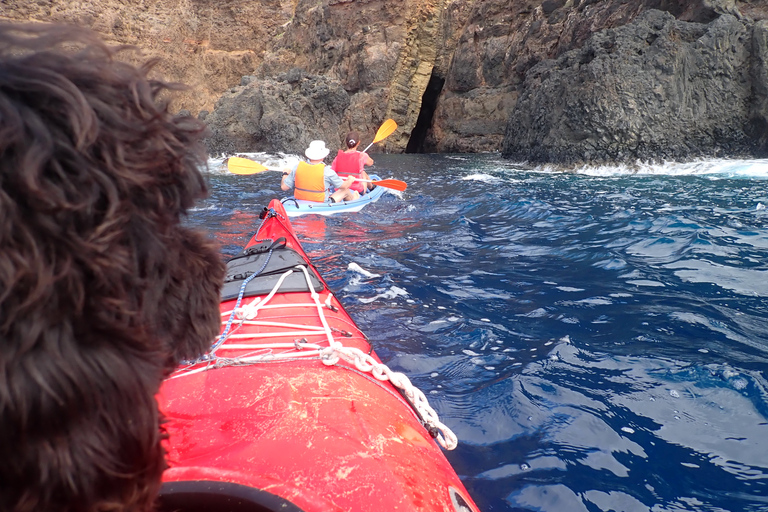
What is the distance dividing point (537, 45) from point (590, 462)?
15492mm

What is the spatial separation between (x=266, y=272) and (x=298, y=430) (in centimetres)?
130

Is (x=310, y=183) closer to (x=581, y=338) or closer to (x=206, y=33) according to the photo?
(x=581, y=338)

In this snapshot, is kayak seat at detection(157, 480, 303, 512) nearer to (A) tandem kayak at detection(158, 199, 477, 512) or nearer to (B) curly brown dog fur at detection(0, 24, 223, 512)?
(A) tandem kayak at detection(158, 199, 477, 512)

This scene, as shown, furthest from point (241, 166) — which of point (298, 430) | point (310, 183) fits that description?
point (298, 430)

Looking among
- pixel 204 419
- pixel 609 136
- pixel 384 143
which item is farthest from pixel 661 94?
pixel 384 143

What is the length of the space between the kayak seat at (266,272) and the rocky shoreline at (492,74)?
54.8 inches

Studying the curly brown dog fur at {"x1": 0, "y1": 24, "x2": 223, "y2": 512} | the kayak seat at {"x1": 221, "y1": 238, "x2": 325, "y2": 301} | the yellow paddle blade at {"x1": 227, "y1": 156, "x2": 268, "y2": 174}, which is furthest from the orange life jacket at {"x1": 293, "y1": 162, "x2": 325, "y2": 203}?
the curly brown dog fur at {"x1": 0, "y1": 24, "x2": 223, "y2": 512}

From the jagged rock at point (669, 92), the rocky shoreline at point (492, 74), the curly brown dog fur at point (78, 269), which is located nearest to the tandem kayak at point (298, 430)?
the curly brown dog fur at point (78, 269)

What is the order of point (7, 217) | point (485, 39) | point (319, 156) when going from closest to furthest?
point (7, 217) → point (319, 156) → point (485, 39)

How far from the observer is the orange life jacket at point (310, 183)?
591 centimetres

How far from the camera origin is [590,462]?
5.20 feet

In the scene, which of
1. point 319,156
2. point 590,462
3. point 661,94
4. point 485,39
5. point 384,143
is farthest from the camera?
point 384,143

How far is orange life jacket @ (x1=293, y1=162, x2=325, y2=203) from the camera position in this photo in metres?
5.91

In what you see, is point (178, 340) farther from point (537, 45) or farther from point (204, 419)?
point (537, 45)
